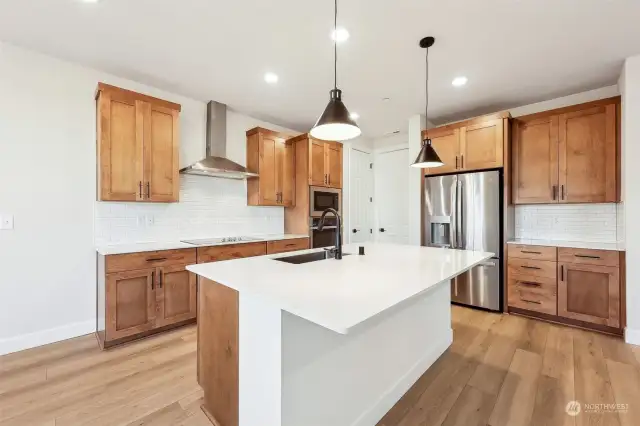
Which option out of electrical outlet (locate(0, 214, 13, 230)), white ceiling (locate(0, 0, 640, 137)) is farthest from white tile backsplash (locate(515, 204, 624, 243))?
electrical outlet (locate(0, 214, 13, 230))

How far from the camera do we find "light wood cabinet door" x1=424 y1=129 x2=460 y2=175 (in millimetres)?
3736

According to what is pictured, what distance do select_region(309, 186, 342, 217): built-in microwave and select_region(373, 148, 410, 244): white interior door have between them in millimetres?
1155

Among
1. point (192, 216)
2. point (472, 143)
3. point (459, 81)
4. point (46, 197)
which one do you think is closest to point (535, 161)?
point (472, 143)

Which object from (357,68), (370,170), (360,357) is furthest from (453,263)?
(370,170)

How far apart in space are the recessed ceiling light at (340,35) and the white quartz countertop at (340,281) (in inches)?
67.6

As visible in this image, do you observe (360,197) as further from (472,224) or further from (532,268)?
(532,268)

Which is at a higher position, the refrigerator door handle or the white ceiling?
the white ceiling

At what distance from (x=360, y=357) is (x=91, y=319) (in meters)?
2.75

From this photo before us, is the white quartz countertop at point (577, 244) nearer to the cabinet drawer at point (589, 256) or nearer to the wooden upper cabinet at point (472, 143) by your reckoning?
the cabinet drawer at point (589, 256)

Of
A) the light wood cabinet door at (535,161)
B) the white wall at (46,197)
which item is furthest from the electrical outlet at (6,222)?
the light wood cabinet door at (535,161)

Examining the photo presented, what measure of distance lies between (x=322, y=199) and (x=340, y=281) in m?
2.99

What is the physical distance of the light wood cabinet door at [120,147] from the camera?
8.69ft

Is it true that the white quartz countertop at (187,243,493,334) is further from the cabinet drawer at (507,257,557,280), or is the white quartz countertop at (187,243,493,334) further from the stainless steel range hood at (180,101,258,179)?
the stainless steel range hood at (180,101,258,179)

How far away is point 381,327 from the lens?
1739 millimetres
